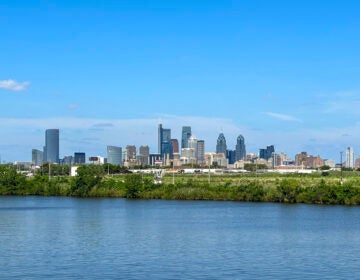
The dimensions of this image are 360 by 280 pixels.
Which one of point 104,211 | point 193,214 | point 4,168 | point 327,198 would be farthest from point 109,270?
point 4,168

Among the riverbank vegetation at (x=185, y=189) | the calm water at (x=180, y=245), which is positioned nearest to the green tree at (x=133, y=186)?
the riverbank vegetation at (x=185, y=189)

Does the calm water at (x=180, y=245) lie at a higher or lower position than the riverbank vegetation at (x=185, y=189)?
lower

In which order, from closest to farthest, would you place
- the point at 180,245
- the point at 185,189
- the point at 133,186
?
the point at 180,245
the point at 185,189
the point at 133,186

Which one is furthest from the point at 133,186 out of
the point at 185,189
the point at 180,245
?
the point at 180,245

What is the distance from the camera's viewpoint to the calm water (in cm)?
4494

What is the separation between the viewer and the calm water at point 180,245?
147 ft

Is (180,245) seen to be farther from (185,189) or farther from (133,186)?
(133,186)

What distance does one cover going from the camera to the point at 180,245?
57.3m

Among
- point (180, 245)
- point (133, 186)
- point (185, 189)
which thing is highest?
point (133, 186)

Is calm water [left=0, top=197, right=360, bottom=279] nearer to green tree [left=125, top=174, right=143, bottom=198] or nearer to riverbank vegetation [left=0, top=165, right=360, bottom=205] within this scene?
riverbank vegetation [left=0, top=165, right=360, bottom=205]

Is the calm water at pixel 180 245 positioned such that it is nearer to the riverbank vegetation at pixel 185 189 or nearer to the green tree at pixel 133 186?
the riverbank vegetation at pixel 185 189

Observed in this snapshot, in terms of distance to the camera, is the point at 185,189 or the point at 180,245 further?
the point at 185,189

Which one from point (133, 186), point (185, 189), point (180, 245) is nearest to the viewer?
point (180, 245)

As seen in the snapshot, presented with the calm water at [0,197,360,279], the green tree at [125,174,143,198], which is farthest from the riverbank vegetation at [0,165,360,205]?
the calm water at [0,197,360,279]
